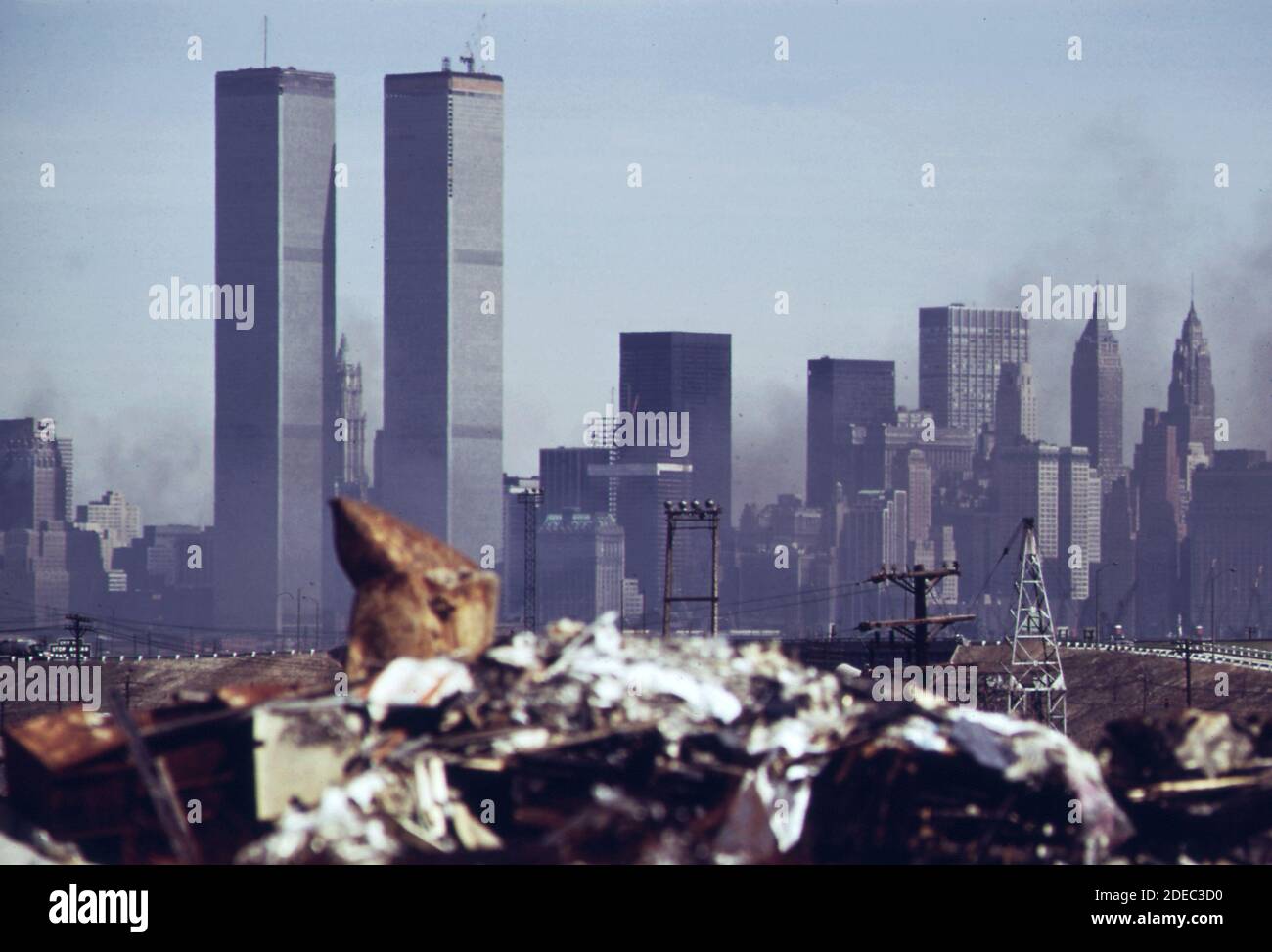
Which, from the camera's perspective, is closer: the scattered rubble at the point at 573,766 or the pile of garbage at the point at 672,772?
the pile of garbage at the point at 672,772

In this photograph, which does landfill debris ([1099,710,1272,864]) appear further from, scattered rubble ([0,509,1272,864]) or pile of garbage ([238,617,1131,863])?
pile of garbage ([238,617,1131,863])

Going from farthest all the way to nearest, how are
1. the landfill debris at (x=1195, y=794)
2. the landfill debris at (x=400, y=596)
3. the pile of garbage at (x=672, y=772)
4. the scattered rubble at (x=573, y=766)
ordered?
the landfill debris at (x=400, y=596), the landfill debris at (x=1195, y=794), the scattered rubble at (x=573, y=766), the pile of garbage at (x=672, y=772)

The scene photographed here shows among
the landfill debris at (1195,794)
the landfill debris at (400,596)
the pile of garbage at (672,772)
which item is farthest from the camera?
the landfill debris at (400,596)

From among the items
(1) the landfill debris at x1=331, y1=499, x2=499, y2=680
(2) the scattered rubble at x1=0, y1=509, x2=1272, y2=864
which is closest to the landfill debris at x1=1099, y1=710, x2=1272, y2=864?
(2) the scattered rubble at x1=0, y1=509, x2=1272, y2=864

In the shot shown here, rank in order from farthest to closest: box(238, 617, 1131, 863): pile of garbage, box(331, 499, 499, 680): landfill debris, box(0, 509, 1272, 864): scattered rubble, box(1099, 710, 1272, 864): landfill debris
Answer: box(331, 499, 499, 680): landfill debris → box(1099, 710, 1272, 864): landfill debris → box(0, 509, 1272, 864): scattered rubble → box(238, 617, 1131, 863): pile of garbage

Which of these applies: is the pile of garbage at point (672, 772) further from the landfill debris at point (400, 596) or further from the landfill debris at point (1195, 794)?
the landfill debris at point (400, 596)

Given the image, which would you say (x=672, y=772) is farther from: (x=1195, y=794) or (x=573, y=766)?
(x=1195, y=794)

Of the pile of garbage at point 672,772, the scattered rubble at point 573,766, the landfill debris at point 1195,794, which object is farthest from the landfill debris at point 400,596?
the landfill debris at point 1195,794
